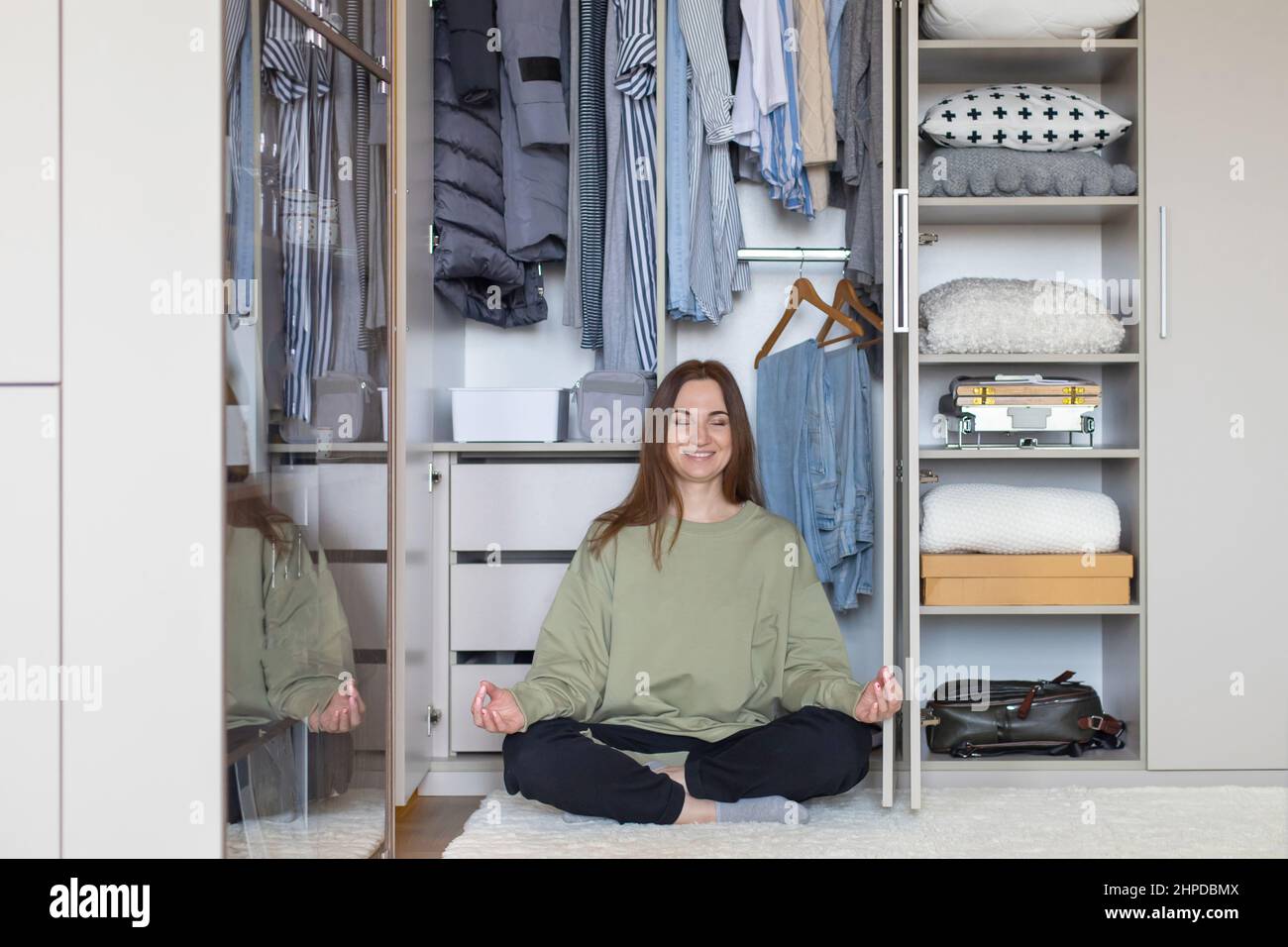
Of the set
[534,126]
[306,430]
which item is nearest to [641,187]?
[534,126]

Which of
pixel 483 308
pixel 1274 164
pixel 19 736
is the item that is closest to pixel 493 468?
pixel 483 308

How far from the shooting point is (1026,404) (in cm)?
298

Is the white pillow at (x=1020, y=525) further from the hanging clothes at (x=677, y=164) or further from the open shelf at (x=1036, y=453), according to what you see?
the hanging clothes at (x=677, y=164)

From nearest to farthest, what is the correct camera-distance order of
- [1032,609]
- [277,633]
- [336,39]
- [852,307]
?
1. [277,633]
2. [336,39]
3. [1032,609]
4. [852,307]

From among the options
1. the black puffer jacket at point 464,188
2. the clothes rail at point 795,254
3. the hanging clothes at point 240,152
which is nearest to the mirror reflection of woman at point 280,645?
the hanging clothes at point 240,152

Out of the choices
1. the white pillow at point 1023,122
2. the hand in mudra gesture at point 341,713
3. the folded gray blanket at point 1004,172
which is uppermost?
the white pillow at point 1023,122

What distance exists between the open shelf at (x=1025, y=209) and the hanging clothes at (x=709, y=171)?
0.48 meters

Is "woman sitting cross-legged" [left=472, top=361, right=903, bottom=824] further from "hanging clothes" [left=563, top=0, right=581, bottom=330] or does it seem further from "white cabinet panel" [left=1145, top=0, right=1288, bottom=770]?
"white cabinet panel" [left=1145, top=0, right=1288, bottom=770]

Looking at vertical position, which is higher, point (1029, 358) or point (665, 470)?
point (1029, 358)

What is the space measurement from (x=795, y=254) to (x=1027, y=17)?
76cm

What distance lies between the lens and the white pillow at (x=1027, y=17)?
285 cm

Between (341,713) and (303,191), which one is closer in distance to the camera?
(303,191)

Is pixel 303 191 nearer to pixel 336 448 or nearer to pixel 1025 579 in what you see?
pixel 336 448

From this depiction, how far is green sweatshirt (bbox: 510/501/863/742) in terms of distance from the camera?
2.68 metres
